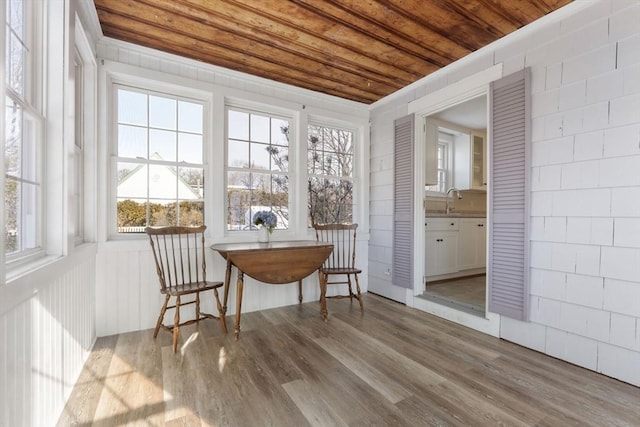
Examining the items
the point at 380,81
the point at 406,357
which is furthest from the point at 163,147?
the point at 406,357

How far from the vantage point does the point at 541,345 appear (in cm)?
208

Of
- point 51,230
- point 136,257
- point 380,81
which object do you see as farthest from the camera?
point 380,81

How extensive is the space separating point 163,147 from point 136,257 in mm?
989

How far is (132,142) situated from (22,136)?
1.29 m

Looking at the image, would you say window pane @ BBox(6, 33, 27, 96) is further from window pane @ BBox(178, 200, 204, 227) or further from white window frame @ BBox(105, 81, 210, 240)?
→ window pane @ BBox(178, 200, 204, 227)

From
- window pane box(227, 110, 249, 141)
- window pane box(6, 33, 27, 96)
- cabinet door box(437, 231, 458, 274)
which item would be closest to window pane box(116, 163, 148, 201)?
window pane box(227, 110, 249, 141)

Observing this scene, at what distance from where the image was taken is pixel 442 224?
394 centimetres

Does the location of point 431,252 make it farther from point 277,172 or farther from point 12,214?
point 12,214

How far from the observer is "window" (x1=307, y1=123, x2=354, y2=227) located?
11.2ft

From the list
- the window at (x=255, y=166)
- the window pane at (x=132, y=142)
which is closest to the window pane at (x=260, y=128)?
the window at (x=255, y=166)

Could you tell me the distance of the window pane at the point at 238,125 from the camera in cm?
291

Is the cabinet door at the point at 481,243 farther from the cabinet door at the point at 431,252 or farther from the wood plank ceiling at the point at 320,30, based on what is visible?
the wood plank ceiling at the point at 320,30

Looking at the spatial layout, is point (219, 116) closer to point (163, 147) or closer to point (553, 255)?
point (163, 147)

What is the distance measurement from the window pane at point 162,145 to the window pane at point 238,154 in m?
0.50
